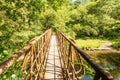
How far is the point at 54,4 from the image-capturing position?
16.1 m

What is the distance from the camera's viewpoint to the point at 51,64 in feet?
24.9

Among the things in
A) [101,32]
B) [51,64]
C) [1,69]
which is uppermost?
[1,69]

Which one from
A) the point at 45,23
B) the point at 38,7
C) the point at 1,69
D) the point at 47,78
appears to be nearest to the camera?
the point at 1,69

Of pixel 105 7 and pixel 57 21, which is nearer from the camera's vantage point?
pixel 57 21

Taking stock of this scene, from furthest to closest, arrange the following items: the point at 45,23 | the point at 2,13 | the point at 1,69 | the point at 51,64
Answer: the point at 45,23
the point at 2,13
the point at 51,64
the point at 1,69

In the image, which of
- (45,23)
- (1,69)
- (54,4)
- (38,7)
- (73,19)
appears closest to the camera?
(1,69)

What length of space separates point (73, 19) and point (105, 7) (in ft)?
21.7

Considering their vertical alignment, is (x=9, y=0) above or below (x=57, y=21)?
above

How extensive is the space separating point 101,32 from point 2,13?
101 feet

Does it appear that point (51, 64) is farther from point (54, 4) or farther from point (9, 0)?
point (54, 4)

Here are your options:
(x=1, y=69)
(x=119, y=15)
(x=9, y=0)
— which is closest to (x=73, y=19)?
(x=119, y=15)

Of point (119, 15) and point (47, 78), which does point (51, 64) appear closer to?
point (47, 78)

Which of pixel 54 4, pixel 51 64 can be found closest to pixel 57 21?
pixel 54 4

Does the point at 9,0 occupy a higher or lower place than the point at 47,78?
higher
